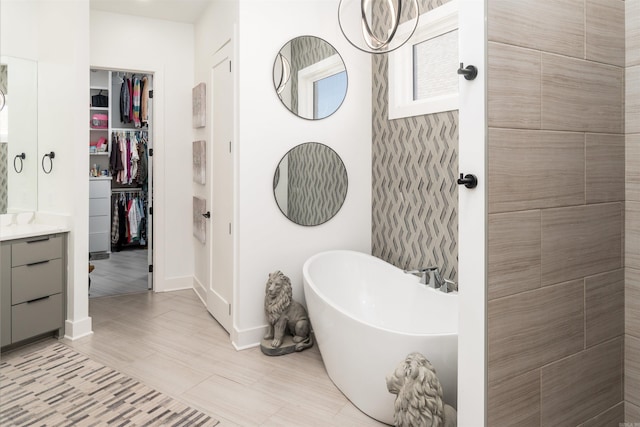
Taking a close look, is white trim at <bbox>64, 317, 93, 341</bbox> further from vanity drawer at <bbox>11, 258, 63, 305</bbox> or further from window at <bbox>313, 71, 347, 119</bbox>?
window at <bbox>313, 71, 347, 119</bbox>

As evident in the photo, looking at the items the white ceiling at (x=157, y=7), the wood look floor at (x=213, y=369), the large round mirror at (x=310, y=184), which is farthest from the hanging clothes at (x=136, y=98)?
the large round mirror at (x=310, y=184)

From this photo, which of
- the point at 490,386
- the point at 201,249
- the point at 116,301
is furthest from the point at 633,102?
the point at 116,301

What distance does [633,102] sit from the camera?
162 cm

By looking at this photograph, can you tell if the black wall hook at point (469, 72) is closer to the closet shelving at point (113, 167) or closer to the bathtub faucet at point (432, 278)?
the bathtub faucet at point (432, 278)

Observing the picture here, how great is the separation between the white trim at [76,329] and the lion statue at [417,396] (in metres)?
2.81

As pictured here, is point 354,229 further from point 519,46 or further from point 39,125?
point 39,125

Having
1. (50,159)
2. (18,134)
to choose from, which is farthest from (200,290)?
(18,134)

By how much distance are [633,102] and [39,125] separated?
13.6 feet

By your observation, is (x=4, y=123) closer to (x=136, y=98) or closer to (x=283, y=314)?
(x=283, y=314)

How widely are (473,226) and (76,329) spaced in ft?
10.9

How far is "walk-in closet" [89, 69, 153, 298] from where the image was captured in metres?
6.47

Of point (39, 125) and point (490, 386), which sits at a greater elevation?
point (39, 125)

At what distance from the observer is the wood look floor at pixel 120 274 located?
484 centimetres

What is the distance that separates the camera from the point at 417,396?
162 centimetres
